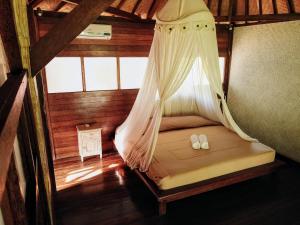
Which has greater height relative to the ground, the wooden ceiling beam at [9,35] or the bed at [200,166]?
the wooden ceiling beam at [9,35]

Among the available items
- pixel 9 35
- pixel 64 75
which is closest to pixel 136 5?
pixel 64 75

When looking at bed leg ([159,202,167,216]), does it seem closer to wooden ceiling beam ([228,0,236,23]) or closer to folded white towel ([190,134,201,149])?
folded white towel ([190,134,201,149])

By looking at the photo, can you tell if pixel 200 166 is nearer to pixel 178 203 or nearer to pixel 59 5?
pixel 178 203

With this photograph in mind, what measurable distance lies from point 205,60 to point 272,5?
182 centimetres

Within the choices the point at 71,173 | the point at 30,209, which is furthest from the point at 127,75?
the point at 30,209

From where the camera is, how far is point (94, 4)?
1.71m

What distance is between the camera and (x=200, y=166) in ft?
8.84

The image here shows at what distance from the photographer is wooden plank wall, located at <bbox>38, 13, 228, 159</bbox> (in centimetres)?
370

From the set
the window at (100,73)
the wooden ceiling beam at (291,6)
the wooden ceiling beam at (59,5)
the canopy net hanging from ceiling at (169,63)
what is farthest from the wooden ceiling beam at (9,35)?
the wooden ceiling beam at (291,6)

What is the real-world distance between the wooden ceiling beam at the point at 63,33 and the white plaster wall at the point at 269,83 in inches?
126

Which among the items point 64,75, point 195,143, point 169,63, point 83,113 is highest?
point 169,63

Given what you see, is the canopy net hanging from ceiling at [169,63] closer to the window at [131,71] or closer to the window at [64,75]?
the window at [131,71]

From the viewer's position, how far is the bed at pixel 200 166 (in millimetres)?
2549

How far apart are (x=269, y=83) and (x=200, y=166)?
232 cm
